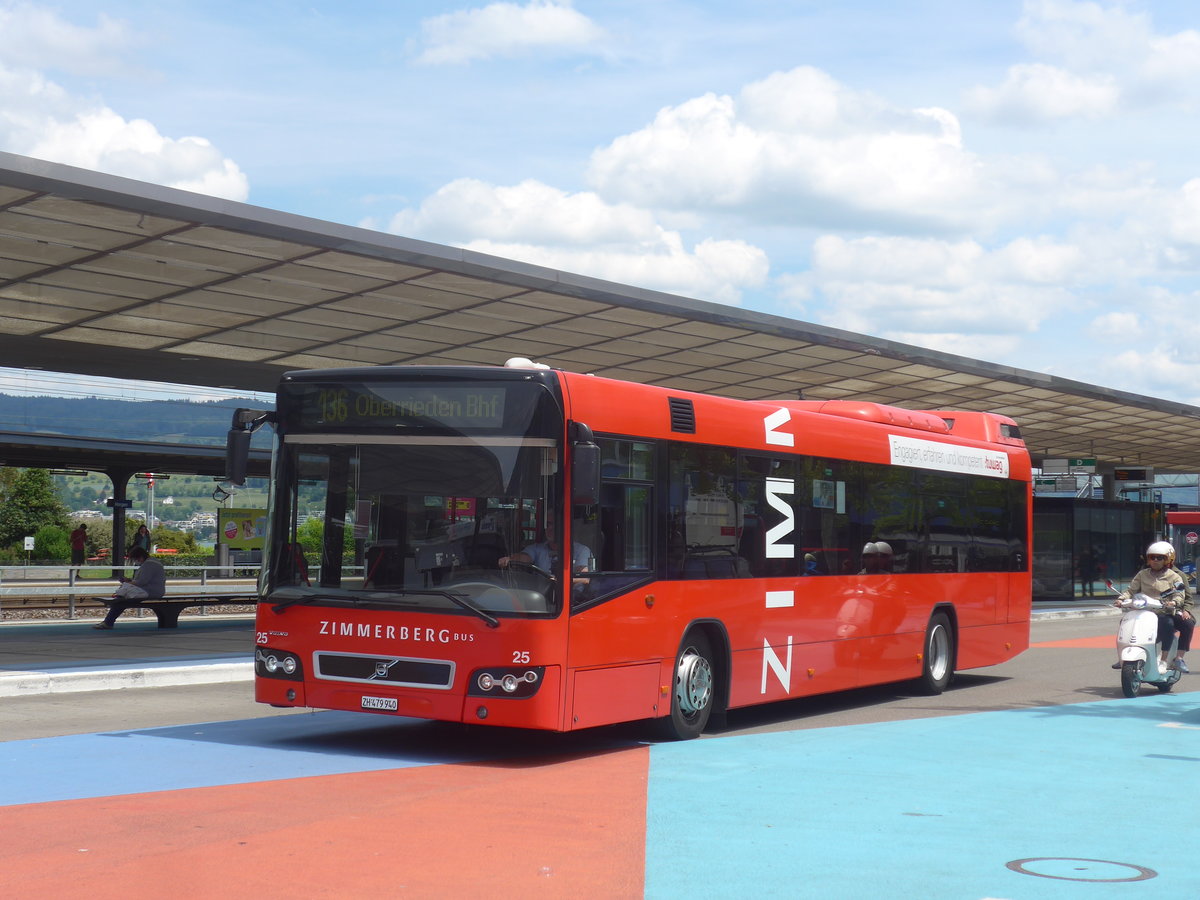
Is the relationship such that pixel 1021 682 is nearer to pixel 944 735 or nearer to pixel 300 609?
pixel 944 735

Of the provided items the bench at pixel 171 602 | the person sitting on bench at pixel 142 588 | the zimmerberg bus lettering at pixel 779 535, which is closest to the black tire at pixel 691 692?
the zimmerberg bus lettering at pixel 779 535

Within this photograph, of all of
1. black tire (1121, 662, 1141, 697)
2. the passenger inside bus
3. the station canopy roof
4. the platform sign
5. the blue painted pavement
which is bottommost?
the blue painted pavement

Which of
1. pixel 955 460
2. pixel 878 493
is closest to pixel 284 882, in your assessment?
pixel 878 493

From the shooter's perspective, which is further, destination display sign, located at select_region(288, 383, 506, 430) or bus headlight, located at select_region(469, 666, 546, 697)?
destination display sign, located at select_region(288, 383, 506, 430)

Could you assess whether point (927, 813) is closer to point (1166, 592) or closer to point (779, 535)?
point (779, 535)

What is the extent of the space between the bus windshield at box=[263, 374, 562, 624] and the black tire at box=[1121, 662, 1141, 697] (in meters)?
8.25

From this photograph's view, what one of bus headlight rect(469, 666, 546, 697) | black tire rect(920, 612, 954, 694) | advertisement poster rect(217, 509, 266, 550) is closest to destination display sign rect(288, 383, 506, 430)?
bus headlight rect(469, 666, 546, 697)

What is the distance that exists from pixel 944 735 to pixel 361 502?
5.20 meters

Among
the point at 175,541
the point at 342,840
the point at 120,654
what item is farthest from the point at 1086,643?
the point at 175,541

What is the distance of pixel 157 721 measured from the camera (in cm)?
1229

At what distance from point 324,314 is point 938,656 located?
9.41 meters

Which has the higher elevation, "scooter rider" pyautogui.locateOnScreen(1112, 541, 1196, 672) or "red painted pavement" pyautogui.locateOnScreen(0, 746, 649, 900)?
"scooter rider" pyautogui.locateOnScreen(1112, 541, 1196, 672)

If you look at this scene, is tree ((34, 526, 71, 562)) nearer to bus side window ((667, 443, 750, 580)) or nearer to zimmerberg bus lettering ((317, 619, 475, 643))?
bus side window ((667, 443, 750, 580))

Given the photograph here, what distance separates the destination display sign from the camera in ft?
33.6
